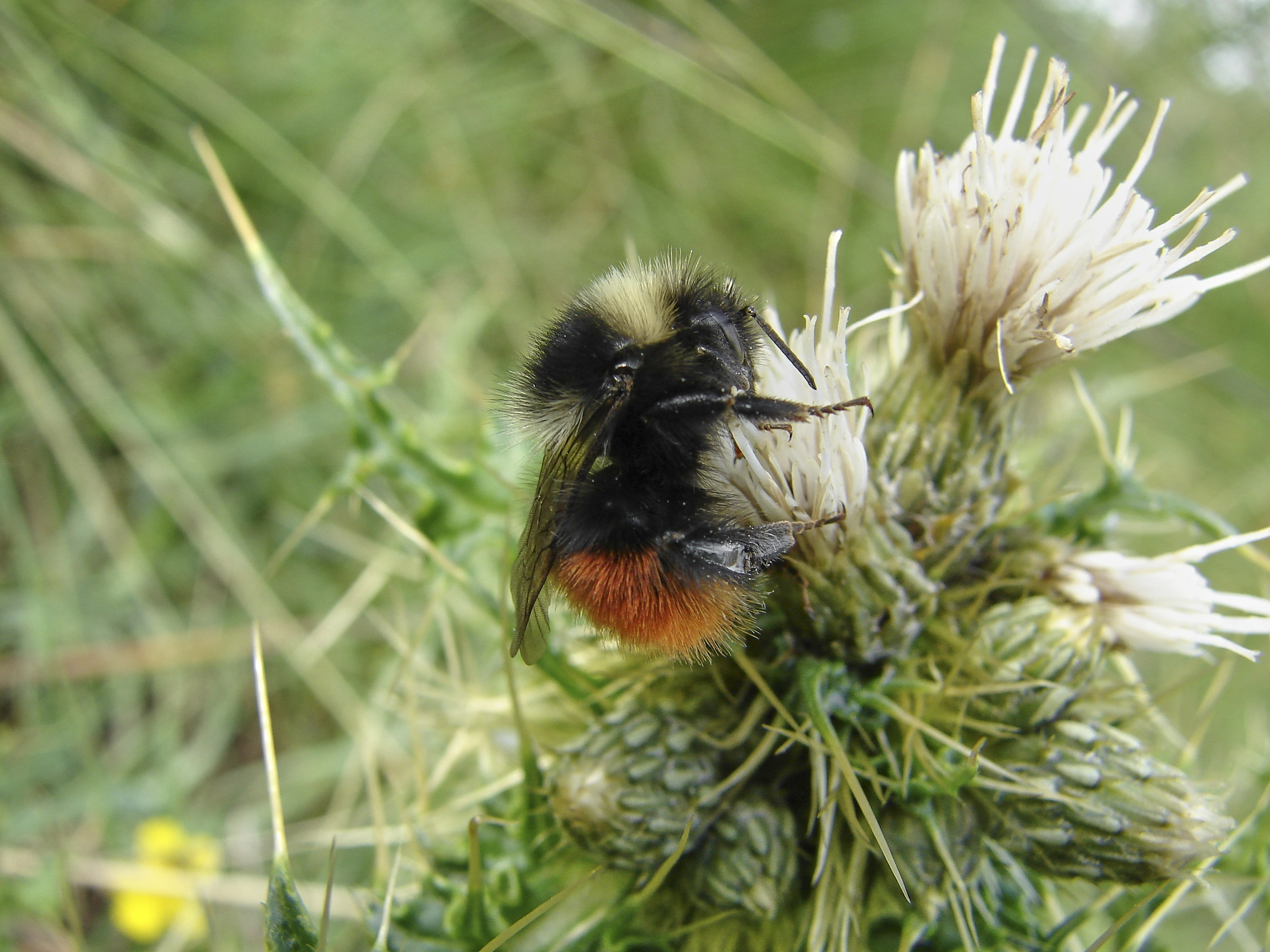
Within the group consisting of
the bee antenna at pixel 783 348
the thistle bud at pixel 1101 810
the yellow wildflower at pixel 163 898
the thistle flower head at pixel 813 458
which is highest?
the bee antenna at pixel 783 348

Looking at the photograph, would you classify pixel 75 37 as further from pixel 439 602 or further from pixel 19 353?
pixel 439 602

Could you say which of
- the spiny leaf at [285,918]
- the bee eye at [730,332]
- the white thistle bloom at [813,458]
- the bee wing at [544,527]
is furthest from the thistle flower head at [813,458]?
the spiny leaf at [285,918]

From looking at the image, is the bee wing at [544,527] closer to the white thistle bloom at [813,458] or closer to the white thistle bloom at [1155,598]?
the white thistle bloom at [813,458]

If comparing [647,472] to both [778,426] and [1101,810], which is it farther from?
[1101,810]

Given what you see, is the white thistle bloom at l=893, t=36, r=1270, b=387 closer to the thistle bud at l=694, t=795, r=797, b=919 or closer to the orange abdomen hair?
the orange abdomen hair

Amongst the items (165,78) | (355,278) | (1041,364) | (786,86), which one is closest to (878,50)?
(786,86)

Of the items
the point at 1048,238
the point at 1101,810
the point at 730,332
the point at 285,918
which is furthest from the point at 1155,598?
the point at 285,918

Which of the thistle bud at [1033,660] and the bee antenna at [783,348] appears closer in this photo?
the bee antenna at [783,348]
